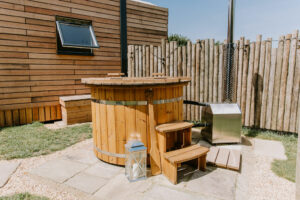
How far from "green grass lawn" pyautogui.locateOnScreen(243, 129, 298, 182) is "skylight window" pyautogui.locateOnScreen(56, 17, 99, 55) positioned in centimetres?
566

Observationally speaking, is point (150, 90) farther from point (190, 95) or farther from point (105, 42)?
point (105, 42)

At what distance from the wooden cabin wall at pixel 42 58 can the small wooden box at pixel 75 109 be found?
0.61 meters

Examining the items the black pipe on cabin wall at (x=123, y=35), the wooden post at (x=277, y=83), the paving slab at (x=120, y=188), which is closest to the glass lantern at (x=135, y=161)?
the paving slab at (x=120, y=188)

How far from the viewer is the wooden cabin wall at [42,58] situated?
591 cm

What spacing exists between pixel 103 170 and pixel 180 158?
4.20 feet

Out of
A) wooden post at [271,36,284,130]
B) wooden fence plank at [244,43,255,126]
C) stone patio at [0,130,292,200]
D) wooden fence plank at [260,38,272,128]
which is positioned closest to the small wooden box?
stone patio at [0,130,292,200]

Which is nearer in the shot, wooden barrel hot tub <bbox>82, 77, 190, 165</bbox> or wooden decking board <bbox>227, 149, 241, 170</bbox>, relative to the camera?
wooden barrel hot tub <bbox>82, 77, 190, 165</bbox>

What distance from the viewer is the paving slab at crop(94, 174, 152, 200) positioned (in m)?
2.61

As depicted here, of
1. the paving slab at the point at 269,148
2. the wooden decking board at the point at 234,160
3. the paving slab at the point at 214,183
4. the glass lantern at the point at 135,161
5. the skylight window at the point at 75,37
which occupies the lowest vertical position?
the paving slab at the point at 214,183

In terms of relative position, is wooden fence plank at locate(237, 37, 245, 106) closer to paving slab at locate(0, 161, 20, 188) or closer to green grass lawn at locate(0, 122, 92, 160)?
green grass lawn at locate(0, 122, 92, 160)

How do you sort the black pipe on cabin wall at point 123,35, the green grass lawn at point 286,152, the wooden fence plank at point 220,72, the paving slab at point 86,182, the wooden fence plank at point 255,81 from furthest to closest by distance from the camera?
1. the black pipe on cabin wall at point 123,35
2. the wooden fence plank at point 220,72
3. the wooden fence plank at point 255,81
4. the green grass lawn at point 286,152
5. the paving slab at point 86,182

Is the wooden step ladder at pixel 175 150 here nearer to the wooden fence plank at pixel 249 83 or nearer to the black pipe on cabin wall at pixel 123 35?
the wooden fence plank at pixel 249 83

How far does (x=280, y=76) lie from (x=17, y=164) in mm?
5835

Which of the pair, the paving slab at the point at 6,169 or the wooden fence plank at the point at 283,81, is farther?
the wooden fence plank at the point at 283,81
